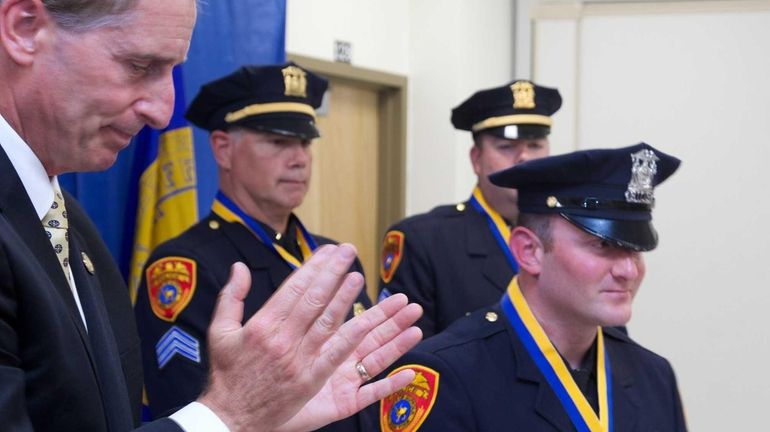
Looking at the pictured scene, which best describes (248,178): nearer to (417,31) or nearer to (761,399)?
(417,31)

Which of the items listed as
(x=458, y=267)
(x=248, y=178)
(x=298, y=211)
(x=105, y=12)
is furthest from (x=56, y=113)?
(x=298, y=211)

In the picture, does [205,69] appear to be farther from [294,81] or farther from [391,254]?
[391,254]

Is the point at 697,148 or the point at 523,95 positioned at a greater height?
the point at 523,95

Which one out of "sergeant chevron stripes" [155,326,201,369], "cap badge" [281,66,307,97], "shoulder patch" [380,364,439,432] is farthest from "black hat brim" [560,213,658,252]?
"cap badge" [281,66,307,97]

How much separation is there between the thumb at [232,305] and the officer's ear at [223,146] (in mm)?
1693

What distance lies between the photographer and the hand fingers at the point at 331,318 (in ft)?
3.35

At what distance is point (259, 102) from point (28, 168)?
1.60 meters

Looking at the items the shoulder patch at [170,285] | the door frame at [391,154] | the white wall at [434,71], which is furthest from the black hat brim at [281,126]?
the door frame at [391,154]

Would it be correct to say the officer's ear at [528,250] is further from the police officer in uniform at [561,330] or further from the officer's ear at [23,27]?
the officer's ear at [23,27]

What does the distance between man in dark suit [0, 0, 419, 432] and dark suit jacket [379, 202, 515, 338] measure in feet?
5.67

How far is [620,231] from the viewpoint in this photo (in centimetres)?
199

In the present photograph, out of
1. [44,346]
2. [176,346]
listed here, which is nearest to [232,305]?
[44,346]

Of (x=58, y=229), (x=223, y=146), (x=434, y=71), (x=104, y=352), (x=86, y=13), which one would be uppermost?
(x=434, y=71)

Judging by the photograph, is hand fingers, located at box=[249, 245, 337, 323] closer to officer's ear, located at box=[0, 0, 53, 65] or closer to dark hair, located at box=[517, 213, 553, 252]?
officer's ear, located at box=[0, 0, 53, 65]
